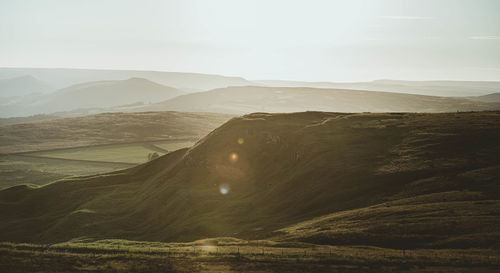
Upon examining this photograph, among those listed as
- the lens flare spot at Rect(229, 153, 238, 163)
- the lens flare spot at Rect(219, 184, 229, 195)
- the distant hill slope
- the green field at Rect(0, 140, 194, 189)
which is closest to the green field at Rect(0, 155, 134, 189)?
the green field at Rect(0, 140, 194, 189)

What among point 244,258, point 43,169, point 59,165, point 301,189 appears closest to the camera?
point 244,258

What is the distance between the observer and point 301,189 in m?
70.8

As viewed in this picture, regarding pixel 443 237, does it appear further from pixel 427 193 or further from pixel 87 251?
pixel 87 251

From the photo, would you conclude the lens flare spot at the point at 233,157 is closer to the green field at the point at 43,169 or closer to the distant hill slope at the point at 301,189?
the distant hill slope at the point at 301,189

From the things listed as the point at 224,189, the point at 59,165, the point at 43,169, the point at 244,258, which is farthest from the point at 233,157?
the point at 59,165

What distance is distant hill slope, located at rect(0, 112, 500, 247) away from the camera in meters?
49.8

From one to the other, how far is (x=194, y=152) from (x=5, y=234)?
45.0 metres

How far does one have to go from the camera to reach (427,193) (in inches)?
2275

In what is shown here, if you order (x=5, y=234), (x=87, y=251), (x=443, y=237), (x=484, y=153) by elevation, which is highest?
(x=484, y=153)

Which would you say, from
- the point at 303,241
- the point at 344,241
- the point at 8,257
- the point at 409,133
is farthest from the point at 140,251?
the point at 409,133

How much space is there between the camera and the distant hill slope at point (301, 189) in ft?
163

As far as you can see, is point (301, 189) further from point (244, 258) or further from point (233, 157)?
point (244, 258)

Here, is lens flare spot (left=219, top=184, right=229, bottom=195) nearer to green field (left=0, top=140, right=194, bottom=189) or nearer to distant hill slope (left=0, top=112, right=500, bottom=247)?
distant hill slope (left=0, top=112, right=500, bottom=247)

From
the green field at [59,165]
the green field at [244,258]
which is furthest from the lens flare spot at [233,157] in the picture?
the green field at [59,165]
